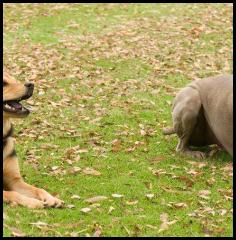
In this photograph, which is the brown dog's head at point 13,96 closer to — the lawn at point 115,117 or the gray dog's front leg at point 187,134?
the lawn at point 115,117

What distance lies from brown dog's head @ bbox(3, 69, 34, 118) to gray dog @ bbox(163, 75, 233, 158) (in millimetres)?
2681

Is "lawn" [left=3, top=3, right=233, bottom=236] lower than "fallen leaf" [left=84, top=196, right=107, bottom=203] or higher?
lower

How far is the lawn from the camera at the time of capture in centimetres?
666

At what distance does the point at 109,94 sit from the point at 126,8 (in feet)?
34.0

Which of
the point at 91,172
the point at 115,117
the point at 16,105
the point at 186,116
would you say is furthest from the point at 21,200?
the point at 115,117

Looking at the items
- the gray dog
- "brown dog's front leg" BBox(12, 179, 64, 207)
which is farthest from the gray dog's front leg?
"brown dog's front leg" BBox(12, 179, 64, 207)

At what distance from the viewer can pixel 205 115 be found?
9.10m

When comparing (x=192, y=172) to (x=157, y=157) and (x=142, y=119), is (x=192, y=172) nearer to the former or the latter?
(x=157, y=157)

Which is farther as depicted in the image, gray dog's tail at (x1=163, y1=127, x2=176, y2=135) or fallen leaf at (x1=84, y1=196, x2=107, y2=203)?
gray dog's tail at (x1=163, y1=127, x2=176, y2=135)

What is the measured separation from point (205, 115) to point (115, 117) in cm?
256

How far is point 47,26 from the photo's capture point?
19750 millimetres

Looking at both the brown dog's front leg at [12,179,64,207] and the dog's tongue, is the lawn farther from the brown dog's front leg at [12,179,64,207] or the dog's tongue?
the dog's tongue

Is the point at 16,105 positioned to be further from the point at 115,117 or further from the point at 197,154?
the point at 115,117

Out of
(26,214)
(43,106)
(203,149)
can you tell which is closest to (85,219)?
(26,214)
